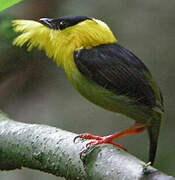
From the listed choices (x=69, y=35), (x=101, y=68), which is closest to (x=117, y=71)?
(x=101, y=68)

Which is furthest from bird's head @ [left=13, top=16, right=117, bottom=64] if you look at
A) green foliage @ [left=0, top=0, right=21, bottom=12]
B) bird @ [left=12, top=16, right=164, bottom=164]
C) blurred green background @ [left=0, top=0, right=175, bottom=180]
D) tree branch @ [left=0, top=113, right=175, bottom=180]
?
→ blurred green background @ [left=0, top=0, right=175, bottom=180]

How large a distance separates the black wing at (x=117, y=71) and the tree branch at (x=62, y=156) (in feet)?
0.50

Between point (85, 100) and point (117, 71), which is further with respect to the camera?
point (85, 100)

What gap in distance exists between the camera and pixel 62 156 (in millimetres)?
1255

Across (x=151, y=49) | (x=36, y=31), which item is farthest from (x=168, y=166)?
(x=36, y=31)

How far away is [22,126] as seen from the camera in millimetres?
1475

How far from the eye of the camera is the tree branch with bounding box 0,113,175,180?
3.36ft

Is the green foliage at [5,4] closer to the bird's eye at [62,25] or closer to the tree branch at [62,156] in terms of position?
the tree branch at [62,156]

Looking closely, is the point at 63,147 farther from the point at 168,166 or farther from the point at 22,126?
the point at 168,166

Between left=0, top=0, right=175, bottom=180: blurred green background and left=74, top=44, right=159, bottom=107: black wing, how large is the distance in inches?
42.3

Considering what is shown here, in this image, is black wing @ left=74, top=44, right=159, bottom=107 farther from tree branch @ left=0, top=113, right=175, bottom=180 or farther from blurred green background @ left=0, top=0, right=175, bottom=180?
blurred green background @ left=0, top=0, right=175, bottom=180

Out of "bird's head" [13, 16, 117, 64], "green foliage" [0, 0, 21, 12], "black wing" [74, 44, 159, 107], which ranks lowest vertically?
"black wing" [74, 44, 159, 107]

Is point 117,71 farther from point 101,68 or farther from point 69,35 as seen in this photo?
point 69,35

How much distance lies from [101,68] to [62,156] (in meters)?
0.26
